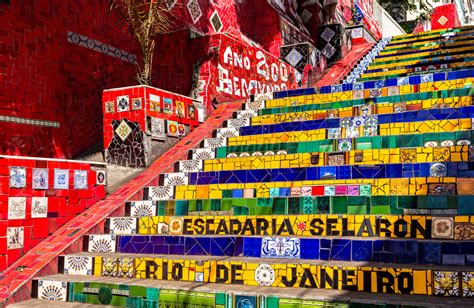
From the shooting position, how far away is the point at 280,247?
360 cm

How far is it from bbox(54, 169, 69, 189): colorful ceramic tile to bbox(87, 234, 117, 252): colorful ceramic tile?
567mm

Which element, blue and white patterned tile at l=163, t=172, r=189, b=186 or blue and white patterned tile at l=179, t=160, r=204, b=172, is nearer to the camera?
blue and white patterned tile at l=163, t=172, r=189, b=186

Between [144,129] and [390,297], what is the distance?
138 inches

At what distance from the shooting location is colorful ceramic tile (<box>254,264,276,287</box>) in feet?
11.0

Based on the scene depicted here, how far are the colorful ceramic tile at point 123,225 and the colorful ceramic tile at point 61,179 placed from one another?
0.53 m

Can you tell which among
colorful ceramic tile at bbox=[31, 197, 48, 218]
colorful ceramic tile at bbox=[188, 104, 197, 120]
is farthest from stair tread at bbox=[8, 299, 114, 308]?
colorful ceramic tile at bbox=[188, 104, 197, 120]

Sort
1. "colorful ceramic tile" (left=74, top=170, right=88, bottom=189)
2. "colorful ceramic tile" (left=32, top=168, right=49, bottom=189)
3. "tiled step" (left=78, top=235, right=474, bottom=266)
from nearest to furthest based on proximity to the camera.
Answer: "tiled step" (left=78, top=235, right=474, bottom=266), "colorful ceramic tile" (left=32, top=168, right=49, bottom=189), "colorful ceramic tile" (left=74, top=170, right=88, bottom=189)

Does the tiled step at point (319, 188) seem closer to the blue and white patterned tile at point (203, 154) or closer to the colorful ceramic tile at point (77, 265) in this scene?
the blue and white patterned tile at point (203, 154)

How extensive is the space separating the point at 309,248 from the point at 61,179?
2.30m

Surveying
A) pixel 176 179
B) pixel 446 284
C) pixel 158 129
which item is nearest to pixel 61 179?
pixel 176 179

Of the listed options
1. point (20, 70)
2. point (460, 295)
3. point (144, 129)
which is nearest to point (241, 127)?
point (144, 129)

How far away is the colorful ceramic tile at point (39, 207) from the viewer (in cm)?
435

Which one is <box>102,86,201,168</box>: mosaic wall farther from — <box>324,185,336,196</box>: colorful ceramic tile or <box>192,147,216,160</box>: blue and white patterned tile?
<box>324,185,336,196</box>: colorful ceramic tile

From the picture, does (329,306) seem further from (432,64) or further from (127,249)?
(432,64)
